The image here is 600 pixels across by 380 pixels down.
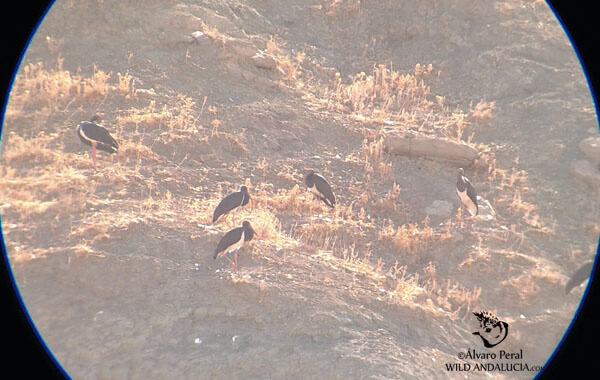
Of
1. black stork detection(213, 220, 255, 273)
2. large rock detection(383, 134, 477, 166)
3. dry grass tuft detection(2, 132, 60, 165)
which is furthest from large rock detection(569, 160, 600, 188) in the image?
dry grass tuft detection(2, 132, 60, 165)

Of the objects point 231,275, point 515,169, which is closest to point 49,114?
point 231,275

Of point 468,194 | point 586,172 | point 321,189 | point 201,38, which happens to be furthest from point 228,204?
point 586,172

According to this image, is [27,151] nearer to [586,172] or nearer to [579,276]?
[579,276]

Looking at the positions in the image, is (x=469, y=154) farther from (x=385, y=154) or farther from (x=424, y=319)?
(x=424, y=319)

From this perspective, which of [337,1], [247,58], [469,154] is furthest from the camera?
[337,1]

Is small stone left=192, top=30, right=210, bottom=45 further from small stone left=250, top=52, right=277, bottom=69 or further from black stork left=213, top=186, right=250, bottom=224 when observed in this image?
black stork left=213, top=186, right=250, bottom=224
